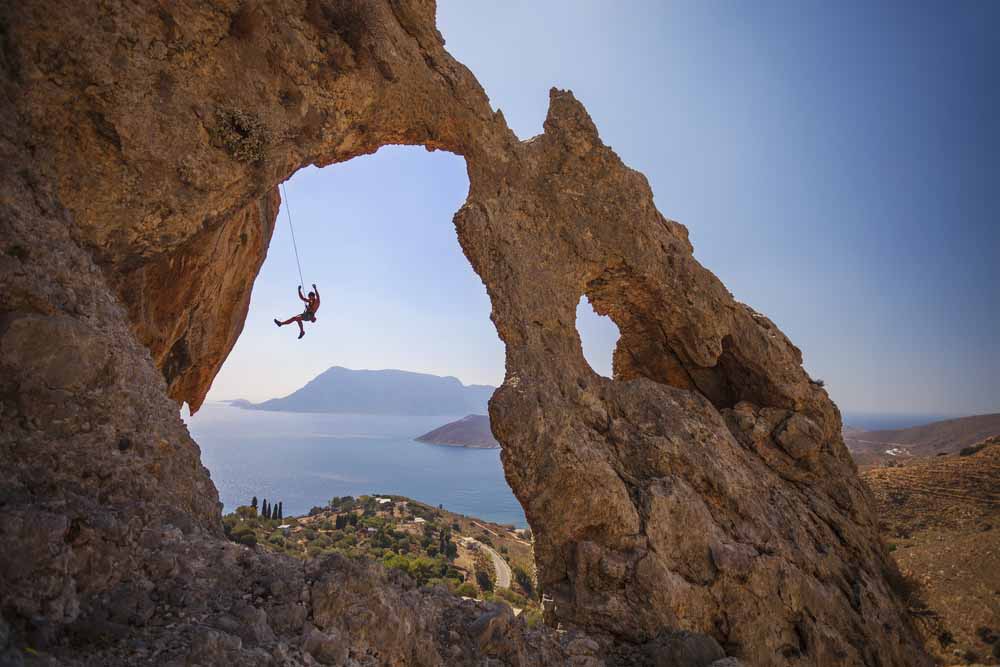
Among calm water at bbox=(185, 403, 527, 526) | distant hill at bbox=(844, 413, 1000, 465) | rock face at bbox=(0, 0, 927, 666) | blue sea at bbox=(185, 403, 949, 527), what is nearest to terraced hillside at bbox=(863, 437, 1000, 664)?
rock face at bbox=(0, 0, 927, 666)

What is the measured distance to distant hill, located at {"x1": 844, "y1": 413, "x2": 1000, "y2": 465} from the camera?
167 ft

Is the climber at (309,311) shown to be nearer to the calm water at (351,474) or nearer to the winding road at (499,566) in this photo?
the winding road at (499,566)

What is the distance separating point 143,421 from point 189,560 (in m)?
1.74

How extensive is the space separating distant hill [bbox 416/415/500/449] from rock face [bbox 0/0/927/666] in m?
114

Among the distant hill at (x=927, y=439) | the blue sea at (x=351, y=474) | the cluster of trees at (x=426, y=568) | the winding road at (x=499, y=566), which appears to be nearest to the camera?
the cluster of trees at (x=426, y=568)

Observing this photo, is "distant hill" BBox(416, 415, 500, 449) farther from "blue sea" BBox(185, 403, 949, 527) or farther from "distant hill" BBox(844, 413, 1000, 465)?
"distant hill" BBox(844, 413, 1000, 465)

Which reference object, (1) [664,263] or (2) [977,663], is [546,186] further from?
(2) [977,663]

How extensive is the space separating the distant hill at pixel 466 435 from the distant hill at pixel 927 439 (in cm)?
7936

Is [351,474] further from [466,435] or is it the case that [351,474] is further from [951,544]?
[951,544]

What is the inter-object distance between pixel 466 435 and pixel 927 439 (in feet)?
332

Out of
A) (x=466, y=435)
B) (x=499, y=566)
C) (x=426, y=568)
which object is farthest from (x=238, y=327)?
(x=466, y=435)

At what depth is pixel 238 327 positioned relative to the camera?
46.1ft

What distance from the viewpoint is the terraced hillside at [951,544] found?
424 inches

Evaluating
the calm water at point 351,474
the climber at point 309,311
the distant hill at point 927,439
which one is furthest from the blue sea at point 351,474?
the distant hill at point 927,439
